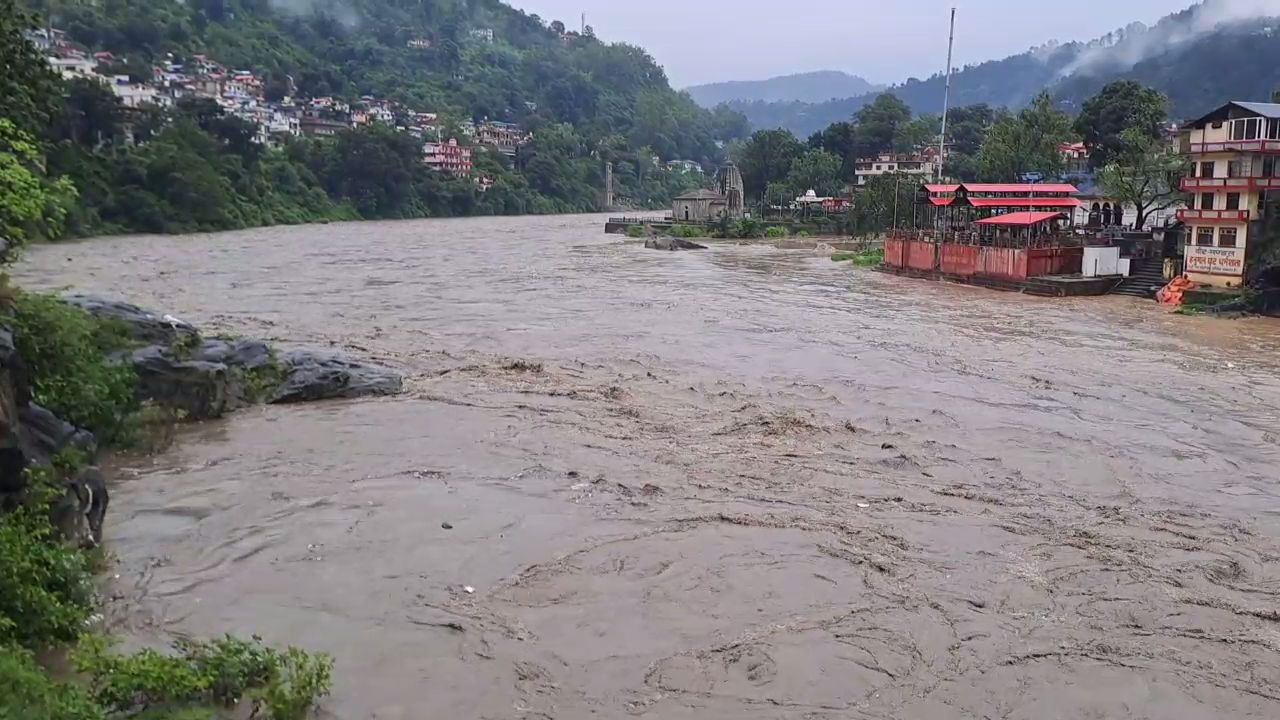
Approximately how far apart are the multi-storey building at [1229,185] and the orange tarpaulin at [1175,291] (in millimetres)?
298

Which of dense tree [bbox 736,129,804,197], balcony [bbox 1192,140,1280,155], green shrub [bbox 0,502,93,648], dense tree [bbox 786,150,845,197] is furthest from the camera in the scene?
dense tree [bbox 736,129,804,197]

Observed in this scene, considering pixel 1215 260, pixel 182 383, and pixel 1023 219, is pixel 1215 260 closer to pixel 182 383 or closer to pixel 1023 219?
pixel 1023 219

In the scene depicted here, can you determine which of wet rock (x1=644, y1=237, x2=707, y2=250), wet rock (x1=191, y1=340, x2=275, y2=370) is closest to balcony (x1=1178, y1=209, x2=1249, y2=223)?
wet rock (x1=191, y1=340, x2=275, y2=370)

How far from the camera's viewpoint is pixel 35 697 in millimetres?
4980

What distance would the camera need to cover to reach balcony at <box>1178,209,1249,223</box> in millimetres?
29188

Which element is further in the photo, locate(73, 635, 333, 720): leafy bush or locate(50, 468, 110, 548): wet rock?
locate(50, 468, 110, 548): wet rock

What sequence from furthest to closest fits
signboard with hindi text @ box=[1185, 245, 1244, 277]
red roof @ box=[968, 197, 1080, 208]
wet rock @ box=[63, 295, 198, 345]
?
red roof @ box=[968, 197, 1080, 208] < signboard with hindi text @ box=[1185, 245, 1244, 277] < wet rock @ box=[63, 295, 198, 345]

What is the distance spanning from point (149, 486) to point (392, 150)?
2793 inches

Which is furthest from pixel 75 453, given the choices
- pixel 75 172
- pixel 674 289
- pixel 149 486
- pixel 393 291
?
pixel 75 172

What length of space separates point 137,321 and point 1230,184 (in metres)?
28.3

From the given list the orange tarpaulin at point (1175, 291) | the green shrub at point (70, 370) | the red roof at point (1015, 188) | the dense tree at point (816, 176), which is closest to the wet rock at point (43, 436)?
the green shrub at point (70, 370)

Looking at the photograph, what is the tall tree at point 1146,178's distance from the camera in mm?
35438

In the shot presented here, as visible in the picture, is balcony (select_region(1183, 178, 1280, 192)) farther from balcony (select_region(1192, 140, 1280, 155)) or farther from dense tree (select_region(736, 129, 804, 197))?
dense tree (select_region(736, 129, 804, 197))

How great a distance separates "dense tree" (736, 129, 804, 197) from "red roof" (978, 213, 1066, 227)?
1836 inches
